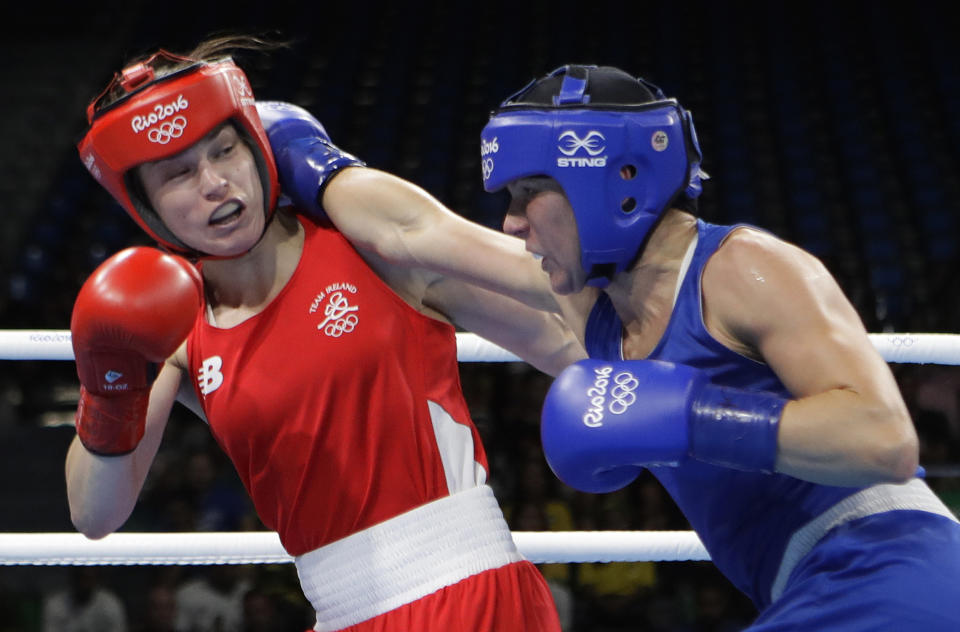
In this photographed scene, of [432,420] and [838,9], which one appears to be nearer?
[432,420]

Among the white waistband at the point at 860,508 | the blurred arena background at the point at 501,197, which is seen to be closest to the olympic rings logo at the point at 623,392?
the white waistband at the point at 860,508

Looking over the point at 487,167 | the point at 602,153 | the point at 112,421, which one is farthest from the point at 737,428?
the point at 112,421

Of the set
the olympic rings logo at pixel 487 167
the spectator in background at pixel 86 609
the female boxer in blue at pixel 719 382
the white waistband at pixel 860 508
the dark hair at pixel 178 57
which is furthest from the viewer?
the spectator in background at pixel 86 609

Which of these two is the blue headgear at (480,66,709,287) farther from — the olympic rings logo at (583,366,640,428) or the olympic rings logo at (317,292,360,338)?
the olympic rings logo at (317,292,360,338)

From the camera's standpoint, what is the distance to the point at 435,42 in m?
10.4

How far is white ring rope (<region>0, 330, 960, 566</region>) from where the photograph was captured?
2.04 metres

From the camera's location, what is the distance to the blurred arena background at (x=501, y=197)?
4305mm

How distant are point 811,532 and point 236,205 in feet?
3.29

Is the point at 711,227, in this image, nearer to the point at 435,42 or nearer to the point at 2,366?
the point at 2,366

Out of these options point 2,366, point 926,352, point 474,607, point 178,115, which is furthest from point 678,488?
point 2,366

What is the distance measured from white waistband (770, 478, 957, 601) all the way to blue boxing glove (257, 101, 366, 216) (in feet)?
3.05

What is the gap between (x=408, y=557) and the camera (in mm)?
1703

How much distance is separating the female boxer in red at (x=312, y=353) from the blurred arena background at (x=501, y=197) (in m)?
2.02

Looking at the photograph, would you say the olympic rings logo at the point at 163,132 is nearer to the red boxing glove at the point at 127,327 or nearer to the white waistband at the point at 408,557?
the red boxing glove at the point at 127,327
